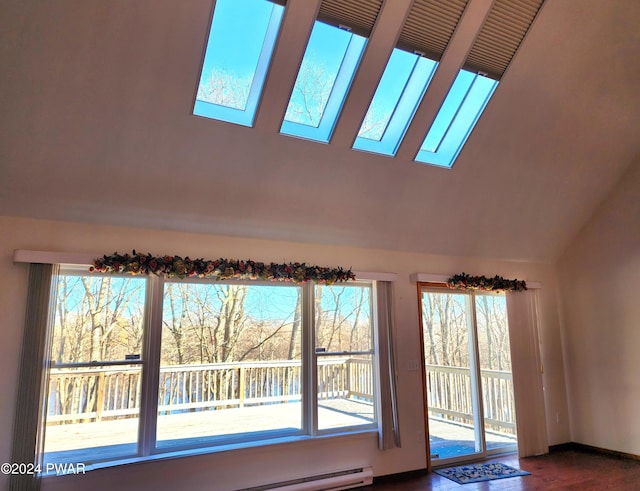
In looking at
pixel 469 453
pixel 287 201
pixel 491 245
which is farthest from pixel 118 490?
pixel 491 245

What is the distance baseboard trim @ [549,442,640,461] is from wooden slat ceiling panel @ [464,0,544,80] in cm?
481

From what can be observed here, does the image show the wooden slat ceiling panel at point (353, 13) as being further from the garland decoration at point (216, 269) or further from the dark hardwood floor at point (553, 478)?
the dark hardwood floor at point (553, 478)

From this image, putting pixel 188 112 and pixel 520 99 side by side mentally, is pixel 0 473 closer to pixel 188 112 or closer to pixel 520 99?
pixel 188 112

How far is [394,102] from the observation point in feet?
13.8

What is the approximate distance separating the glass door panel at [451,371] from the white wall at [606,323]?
1.65m

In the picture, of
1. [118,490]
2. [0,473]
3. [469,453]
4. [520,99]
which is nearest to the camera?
[0,473]

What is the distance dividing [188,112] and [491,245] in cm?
409

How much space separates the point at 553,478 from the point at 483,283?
2246 mm

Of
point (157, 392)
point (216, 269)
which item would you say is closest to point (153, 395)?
point (157, 392)

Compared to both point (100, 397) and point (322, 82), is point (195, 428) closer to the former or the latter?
point (100, 397)

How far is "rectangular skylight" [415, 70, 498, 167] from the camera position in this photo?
4238 mm

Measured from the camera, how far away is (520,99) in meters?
4.26

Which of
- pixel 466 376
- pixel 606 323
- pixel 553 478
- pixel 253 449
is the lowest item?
pixel 553 478

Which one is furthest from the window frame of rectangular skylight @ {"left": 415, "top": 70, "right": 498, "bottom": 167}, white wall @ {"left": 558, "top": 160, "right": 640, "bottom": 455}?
white wall @ {"left": 558, "top": 160, "right": 640, "bottom": 455}
